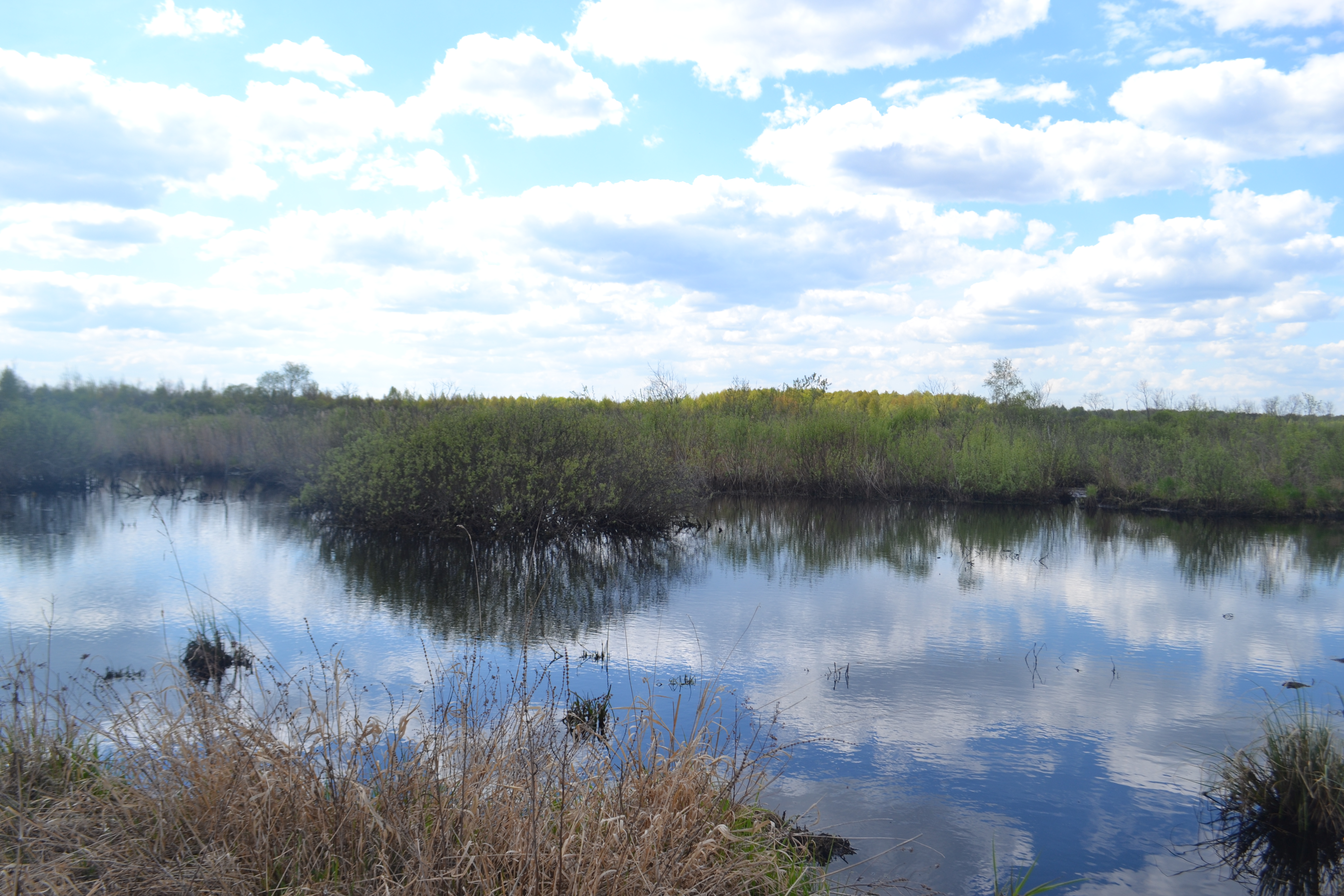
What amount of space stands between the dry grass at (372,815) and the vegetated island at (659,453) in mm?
7842

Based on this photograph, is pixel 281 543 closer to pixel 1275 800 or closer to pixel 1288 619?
pixel 1275 800

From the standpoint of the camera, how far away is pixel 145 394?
123 ft

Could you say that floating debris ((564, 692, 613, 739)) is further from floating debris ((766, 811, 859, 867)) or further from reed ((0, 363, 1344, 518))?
reed ((0, 363, 1344, 518))

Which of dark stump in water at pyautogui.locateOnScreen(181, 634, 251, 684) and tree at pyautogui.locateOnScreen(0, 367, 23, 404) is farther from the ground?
tree at pyautogui.locateOnScreen(0, 367, 23, 404)

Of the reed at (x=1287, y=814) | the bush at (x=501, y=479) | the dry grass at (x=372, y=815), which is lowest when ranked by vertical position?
the reed at (x=1287, y=814)

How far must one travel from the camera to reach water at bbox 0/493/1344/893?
4.44 metres

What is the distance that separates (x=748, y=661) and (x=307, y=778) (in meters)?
4.12

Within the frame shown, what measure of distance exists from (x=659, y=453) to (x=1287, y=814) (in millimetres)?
11085

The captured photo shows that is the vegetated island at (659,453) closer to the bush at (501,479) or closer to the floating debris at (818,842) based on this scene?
the bush at (501,479)

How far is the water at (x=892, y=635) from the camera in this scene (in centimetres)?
444

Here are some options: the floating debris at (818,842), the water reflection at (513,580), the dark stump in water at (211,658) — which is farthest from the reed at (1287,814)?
the dark stump in water at (211,658)

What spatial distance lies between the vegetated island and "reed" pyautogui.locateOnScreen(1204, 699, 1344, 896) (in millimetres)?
8573

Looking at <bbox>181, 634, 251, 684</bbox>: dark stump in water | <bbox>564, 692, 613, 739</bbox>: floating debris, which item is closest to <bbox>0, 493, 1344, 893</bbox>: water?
<bbox>181, 634, 251, 684</bbox>: dark stump in water

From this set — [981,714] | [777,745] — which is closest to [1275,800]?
[981,714]
